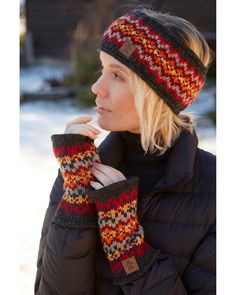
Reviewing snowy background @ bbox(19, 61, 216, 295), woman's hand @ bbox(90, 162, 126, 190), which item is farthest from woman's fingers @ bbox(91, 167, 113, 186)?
snowy background @ bbox(19, 61, 216, 295)

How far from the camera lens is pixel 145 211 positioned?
165cm

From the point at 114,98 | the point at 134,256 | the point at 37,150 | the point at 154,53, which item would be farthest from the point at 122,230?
the point at 37,150

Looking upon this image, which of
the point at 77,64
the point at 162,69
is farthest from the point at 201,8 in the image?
the point at 162,69

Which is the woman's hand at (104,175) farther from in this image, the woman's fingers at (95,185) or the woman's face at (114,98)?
the woman's face at (114,98)

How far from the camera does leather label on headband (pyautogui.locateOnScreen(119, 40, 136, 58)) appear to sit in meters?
1.64

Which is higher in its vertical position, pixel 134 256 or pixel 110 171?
pixel 110 171

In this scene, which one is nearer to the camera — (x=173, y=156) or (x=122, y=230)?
(x=122, y=230)

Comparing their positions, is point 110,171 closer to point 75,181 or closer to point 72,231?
point 75,181

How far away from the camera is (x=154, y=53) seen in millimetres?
1646

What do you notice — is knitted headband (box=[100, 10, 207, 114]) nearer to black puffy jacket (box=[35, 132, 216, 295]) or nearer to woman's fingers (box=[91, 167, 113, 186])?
black puffy jacket (box=[35, 132, 216, 295])

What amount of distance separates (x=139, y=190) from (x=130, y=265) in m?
0.29

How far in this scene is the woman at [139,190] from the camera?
1.56 metres

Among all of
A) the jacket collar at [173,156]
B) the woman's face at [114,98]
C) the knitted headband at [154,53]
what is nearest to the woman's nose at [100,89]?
the woman's face at [114,98]
